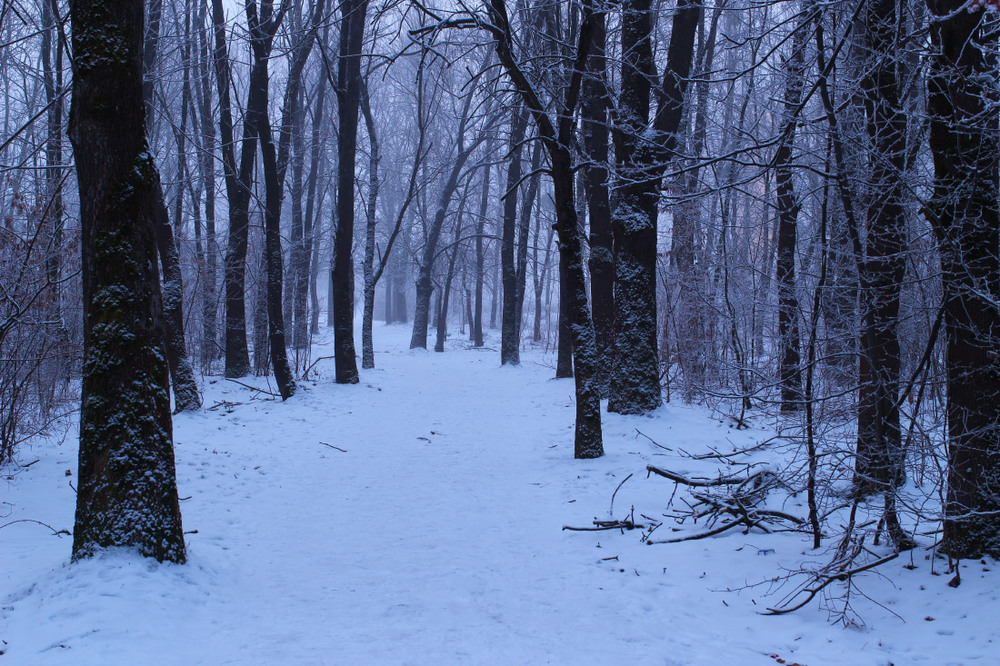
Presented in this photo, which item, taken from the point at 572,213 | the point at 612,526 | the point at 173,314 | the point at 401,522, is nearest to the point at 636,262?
the point at 572,213

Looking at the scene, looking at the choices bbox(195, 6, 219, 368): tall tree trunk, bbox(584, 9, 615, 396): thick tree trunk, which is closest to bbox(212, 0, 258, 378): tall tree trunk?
bbox(195, 6, 219, 368): tall tree trunk

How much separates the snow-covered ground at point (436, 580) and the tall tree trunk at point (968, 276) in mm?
406

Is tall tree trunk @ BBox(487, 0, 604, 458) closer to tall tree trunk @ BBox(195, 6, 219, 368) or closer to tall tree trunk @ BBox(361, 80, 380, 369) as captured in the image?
tall tree trunk @ BBox(195, 6, 219, 368)

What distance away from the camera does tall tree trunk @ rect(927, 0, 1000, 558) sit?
360cm

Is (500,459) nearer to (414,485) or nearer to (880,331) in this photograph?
(414,485)

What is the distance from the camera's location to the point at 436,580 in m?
4.56

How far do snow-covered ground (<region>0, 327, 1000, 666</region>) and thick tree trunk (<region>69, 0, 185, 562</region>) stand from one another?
0.28m

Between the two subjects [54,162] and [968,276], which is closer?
[968,276]

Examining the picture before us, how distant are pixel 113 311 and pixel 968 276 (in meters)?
5.36

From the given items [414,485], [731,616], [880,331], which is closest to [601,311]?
[414,485]

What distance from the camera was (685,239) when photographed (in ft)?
42.3

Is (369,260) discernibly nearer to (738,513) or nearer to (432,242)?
(432,242)

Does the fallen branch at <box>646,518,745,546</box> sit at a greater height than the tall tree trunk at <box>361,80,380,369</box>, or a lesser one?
lesser

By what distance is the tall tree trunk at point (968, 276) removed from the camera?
11.8ft
